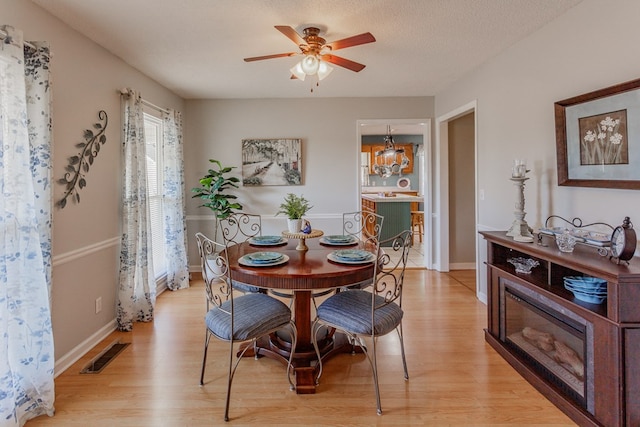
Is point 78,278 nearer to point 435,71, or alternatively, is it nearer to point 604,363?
point 604,363

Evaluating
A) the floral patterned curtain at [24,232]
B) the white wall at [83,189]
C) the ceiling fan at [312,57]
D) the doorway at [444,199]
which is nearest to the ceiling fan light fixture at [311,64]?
the ceiling fan at [312,57]

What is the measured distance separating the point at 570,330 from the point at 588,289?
268 mm

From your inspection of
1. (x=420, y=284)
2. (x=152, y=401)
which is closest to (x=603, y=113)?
(x=420, y=284)

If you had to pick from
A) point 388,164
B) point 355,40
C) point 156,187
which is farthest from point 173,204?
point 388,164

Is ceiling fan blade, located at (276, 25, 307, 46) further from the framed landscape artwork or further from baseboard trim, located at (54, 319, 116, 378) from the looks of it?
baseboard trim, located at (54, 319, 116, 378)

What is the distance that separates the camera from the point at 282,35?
2746 mm

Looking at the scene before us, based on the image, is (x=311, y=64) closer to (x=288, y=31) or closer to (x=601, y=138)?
(x=288, y=31)

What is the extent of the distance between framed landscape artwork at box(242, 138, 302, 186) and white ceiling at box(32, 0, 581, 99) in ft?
3.48

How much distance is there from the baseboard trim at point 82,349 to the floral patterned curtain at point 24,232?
479 millimetres

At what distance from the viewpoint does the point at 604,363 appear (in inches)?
65.6

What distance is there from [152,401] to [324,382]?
3.48ft

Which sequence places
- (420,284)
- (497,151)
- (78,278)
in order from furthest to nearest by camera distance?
(420,284), (497,151), (78,278)

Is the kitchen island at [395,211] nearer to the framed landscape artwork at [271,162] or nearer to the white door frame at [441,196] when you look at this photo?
the white door frame at [441,196]

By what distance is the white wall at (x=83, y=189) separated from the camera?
2.35 metres
